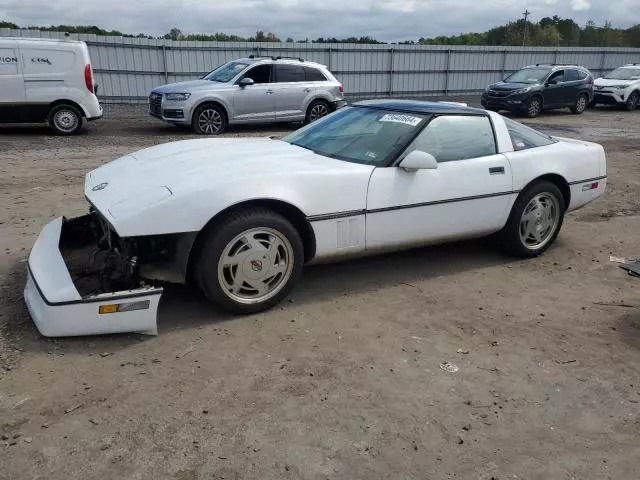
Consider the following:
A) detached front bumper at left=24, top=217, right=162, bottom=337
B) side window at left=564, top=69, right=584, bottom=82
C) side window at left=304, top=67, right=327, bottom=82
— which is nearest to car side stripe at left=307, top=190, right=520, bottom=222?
detached front bumper at left=24, top=217, right=162, bottom=337

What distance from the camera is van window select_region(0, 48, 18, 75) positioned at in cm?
1105

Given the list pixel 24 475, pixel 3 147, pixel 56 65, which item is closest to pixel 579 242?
Answer: pixel 24 475

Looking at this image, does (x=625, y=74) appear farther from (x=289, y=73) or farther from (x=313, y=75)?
(x=289, y=73)

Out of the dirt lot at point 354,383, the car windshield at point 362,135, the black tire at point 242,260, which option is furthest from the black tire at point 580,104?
the black tire at point 242,260

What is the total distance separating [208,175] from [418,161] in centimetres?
152

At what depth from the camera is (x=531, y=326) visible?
394 centimetres

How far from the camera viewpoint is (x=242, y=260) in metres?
3.74

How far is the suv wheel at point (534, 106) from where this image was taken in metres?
18.0

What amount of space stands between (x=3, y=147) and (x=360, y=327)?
895cm

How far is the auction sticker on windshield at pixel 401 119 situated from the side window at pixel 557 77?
15.8 metres

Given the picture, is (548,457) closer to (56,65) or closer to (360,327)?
(360,327)

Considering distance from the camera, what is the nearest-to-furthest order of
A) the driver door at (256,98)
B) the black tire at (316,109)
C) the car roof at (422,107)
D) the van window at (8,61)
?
1. the car roof at (422,107)
2. the van window at (8,61)
3. the driver door at (256,98)
4. the black tire at (316,109)

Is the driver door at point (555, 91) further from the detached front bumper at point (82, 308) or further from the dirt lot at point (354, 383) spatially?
the detached front bumper at point (82, 308)

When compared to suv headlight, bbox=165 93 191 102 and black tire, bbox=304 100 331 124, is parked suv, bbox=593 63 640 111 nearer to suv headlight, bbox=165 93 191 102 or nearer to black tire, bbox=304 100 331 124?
black tire, bbox=304 100 331 124
